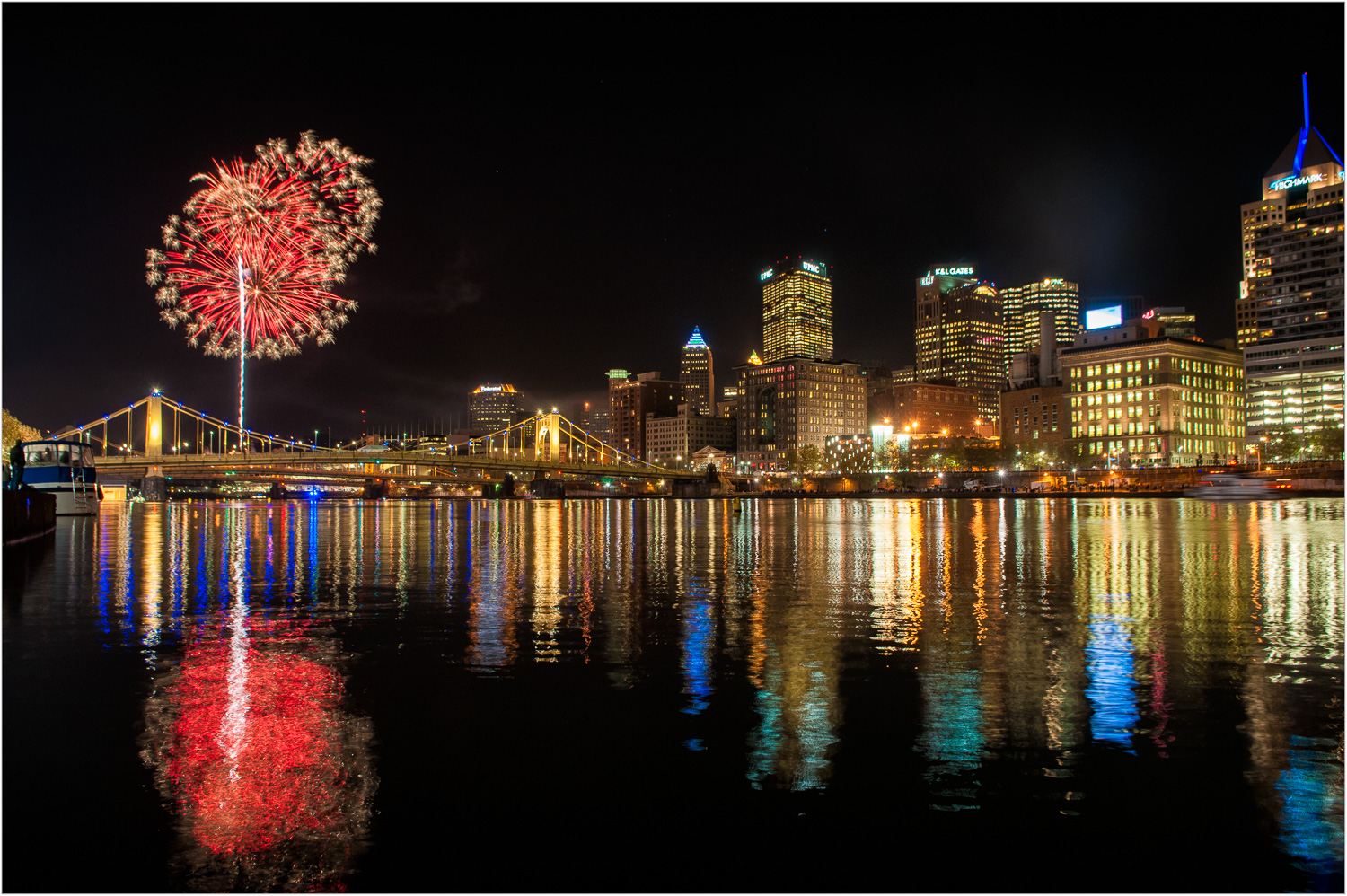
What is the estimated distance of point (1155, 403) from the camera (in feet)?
552

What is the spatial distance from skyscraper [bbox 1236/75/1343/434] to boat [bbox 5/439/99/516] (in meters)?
176

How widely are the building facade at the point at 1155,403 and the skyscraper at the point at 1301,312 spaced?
25.1ft

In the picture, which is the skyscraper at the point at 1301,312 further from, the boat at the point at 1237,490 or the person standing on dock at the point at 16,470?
the person standing on dock at the point at 16,470

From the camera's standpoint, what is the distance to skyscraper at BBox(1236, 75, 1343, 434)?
512 feet

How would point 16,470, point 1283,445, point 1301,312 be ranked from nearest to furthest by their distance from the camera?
point 16,470 → point 1283,445 → point 1301,312

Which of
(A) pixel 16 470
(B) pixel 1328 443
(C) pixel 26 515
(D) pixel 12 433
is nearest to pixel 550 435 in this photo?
(D) pixel 12 433

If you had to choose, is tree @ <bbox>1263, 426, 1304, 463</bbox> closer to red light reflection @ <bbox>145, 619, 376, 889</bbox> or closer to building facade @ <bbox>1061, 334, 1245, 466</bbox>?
building facade @ <bbox>1061, 334, 1245, 466</bbox>

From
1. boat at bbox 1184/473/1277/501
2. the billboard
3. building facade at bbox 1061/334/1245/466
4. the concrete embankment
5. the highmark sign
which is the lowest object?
boat at bbox 1184/473/1277/501

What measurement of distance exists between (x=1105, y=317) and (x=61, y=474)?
634ft

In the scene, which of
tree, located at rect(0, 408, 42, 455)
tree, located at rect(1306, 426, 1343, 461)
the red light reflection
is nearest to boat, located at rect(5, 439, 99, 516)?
tree, located at rect(0, 408, 42, 455)

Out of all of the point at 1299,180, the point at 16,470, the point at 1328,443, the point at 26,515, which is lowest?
the point at 26,515

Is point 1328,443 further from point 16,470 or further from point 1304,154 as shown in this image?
point 16,470

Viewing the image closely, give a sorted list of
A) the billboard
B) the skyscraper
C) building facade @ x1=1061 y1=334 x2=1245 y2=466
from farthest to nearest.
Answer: the billboard < building facade @ x1=1061 y1=334 x2=1245 y2=466 < the skyscraper

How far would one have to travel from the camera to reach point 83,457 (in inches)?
2781
